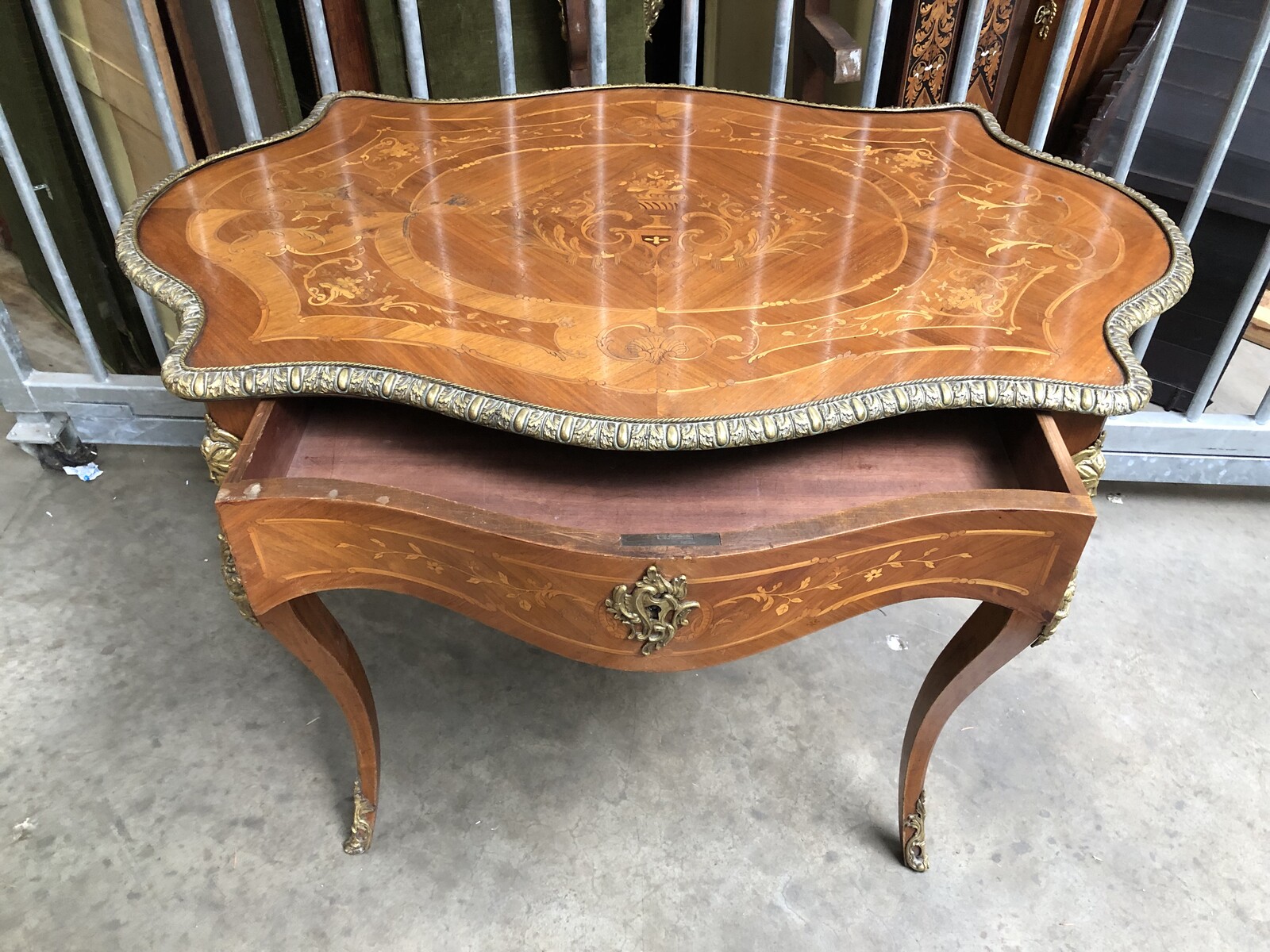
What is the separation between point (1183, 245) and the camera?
93 centimetres

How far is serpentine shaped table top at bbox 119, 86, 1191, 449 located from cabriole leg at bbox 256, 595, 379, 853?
0.23 metres

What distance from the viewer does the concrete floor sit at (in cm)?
105

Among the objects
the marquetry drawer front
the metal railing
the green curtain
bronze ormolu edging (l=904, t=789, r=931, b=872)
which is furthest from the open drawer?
the green curtain

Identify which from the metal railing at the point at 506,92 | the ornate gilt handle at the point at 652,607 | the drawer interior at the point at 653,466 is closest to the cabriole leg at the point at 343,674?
the drawer interior at the point at 653,466

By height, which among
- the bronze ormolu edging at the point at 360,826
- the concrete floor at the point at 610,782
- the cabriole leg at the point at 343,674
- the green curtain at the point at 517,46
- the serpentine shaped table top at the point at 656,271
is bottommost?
the concrete floor at the point at 610,782

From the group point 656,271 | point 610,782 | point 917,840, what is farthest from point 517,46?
point 917,840

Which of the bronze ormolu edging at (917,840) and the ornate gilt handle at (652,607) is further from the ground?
the ornate gilt handle at (652,607)

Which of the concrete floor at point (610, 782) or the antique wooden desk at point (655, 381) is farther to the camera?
the concrete floor at point (610, 782)

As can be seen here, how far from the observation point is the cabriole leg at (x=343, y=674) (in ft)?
2.89

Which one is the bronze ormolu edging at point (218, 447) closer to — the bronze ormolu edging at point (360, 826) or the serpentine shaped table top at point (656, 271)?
the serpentine shaped table top at point (656, 271)

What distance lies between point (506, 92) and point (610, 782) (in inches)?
38.3

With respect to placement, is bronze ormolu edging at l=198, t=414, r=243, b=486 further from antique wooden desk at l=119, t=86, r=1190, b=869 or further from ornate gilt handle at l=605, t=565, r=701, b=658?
ornate gilt handle at l=605, t=565, r=701, b=658

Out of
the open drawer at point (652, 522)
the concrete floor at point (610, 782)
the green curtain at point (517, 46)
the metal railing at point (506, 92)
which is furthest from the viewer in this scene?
the green curtain at point (517, 46)

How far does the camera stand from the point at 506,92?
1347 mm
